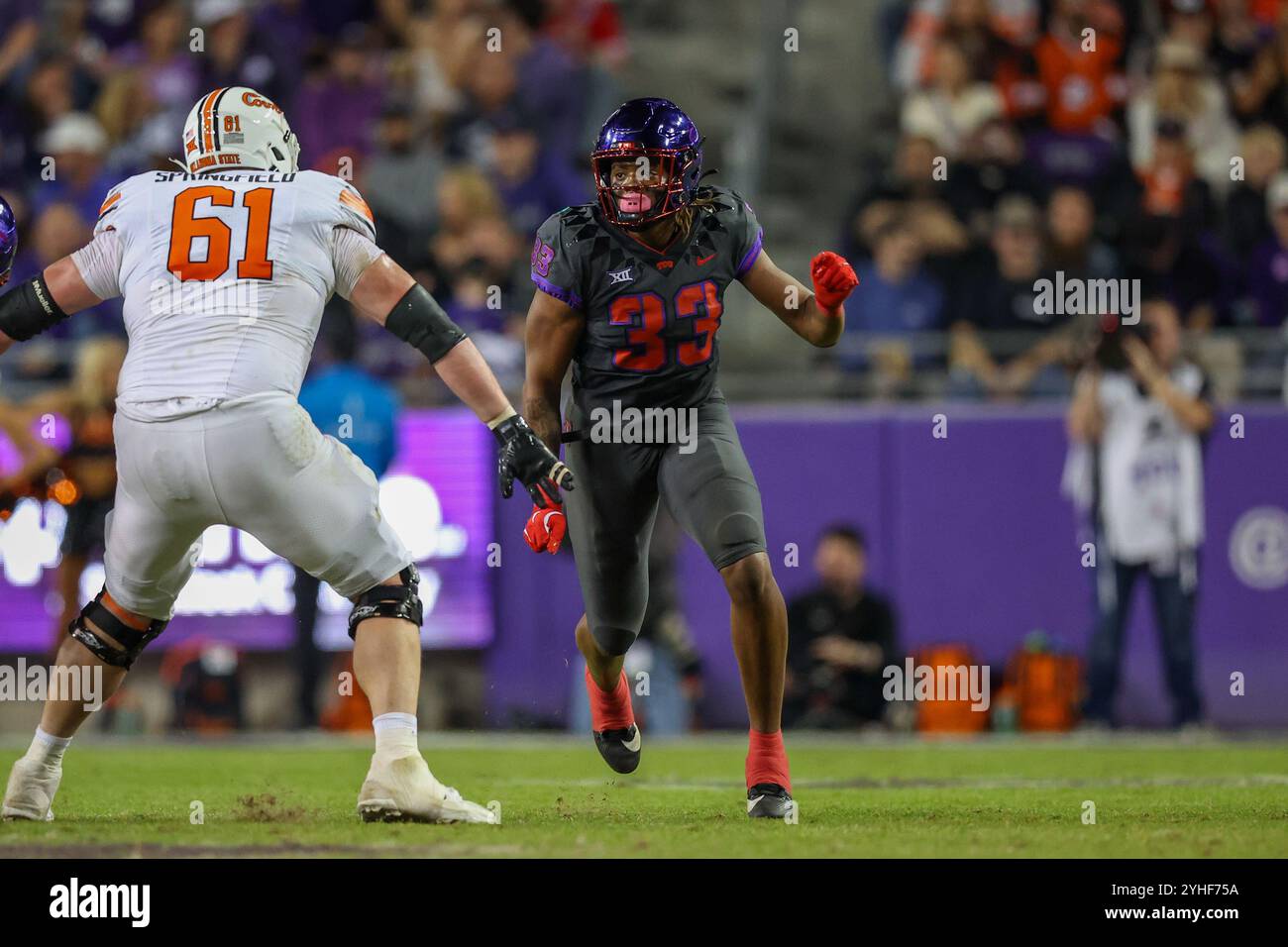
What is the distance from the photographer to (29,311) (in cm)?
590

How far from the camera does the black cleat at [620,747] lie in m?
6.99

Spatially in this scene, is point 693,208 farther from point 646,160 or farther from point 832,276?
point 832,276

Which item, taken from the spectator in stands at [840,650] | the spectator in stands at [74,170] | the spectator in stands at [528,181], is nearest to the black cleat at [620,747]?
the spectator in stands at [840,650]

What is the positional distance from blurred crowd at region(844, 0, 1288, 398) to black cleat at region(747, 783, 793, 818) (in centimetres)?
560

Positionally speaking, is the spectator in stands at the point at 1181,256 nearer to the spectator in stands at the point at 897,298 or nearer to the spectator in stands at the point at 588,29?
the spectator in stands at the point at 897,298

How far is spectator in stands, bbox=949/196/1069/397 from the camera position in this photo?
11445mm

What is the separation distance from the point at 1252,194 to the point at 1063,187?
3.76 ft

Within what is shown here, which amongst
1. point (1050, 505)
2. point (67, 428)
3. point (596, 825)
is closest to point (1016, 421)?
point (1050, 505)

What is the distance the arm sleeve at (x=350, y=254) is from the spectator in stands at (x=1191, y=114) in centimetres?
806

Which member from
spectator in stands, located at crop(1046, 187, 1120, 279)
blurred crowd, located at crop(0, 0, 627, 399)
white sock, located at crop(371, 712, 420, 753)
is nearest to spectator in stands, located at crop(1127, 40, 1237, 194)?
spectator in stands, located at crop(1046, 187, 1120, 279)

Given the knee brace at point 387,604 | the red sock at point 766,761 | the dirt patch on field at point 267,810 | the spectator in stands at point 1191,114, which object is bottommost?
the dirt patch on field at point 267,810

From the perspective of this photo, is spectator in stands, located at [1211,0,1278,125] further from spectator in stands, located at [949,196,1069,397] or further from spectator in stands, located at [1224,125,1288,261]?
spectator in stands, located at [949,196,1069,397]

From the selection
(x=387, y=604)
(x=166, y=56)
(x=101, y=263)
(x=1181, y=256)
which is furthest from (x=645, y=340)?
(x=166, y=56)

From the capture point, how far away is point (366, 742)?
10.3 m
